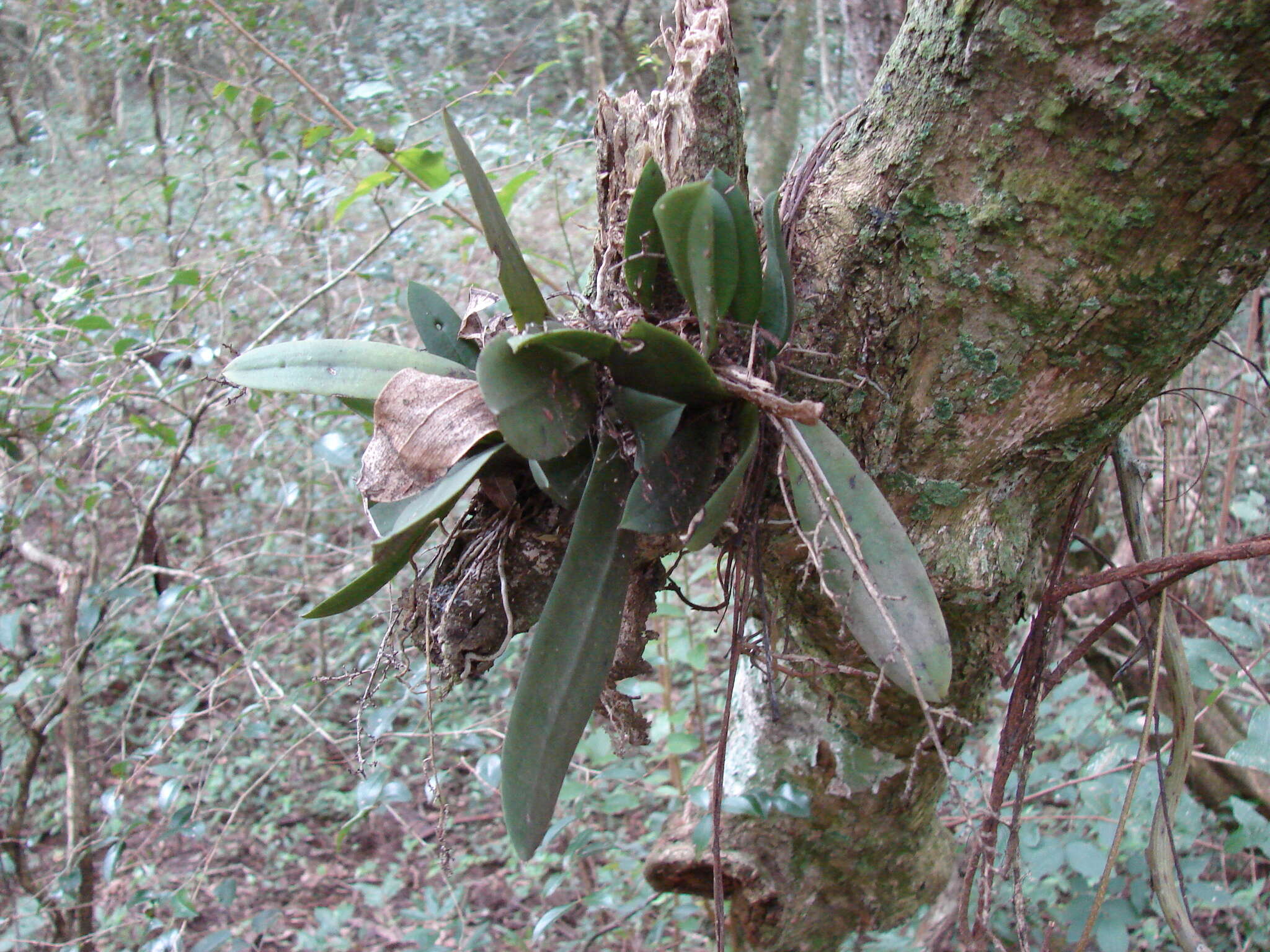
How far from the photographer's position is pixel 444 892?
7.27ft

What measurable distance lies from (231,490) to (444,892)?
5.54 feet

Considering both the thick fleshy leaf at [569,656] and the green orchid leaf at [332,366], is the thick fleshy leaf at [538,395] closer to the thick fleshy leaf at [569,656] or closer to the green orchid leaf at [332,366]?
the thick fleshy leaf at [569,656]


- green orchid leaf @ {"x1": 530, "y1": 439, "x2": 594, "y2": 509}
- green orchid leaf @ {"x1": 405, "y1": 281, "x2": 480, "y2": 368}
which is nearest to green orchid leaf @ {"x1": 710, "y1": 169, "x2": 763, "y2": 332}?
green orchid leaf @ {"x1": 530, "y1": 439, "x2": 594, "y2": 509}

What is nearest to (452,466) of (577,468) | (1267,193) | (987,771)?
(577,468)

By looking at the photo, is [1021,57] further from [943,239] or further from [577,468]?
[577,468]

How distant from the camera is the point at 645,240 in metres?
0.79

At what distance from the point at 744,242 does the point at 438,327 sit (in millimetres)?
396

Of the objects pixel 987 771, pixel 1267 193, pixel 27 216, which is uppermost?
pixel 27 216

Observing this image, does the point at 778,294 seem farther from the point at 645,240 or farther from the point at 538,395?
the point at 538,395

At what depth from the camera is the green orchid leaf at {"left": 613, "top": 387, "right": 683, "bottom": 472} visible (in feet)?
2.42

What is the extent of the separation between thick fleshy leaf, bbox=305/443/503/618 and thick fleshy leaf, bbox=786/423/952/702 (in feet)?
1.00

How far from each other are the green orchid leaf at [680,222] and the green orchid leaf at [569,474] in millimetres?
189

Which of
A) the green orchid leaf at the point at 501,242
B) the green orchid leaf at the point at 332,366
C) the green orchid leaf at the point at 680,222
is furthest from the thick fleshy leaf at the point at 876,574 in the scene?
the green orchid leaf at the point at 332,366

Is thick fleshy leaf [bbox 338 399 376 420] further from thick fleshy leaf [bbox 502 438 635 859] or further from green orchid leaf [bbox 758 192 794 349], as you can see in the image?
green orchid leaf [bbox 758 192 794 349]
